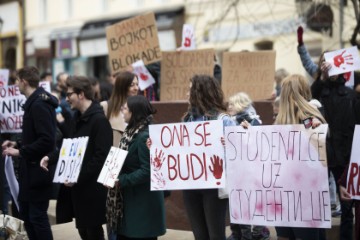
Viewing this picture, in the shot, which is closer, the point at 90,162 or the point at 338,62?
the point at 90,162

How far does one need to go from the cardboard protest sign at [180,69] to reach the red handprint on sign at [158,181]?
3.47 metres

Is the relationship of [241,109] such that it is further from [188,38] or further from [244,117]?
[188,38]

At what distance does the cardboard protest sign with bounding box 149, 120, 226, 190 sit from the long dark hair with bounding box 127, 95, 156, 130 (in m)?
0.11

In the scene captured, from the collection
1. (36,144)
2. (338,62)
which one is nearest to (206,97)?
(36,144)

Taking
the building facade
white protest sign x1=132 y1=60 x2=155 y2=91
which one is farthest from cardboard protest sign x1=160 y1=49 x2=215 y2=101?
the building facade

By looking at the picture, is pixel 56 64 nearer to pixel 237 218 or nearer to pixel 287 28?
pixel 287 28

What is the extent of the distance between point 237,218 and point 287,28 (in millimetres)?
14238

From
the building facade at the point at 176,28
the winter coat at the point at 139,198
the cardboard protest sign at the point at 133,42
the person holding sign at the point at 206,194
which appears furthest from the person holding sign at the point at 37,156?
the building facade at the point at 176,28

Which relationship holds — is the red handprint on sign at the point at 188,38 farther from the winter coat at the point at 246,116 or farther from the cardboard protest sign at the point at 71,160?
the cardboard protest sign at the point at 71,160

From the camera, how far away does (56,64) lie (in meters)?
28.4

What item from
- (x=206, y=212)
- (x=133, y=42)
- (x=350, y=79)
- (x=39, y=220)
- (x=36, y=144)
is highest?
(x=133, y=42)

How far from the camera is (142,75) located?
339 inches

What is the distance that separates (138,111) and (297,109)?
1224 millimetres

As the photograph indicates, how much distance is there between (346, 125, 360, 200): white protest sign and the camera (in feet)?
15.6
